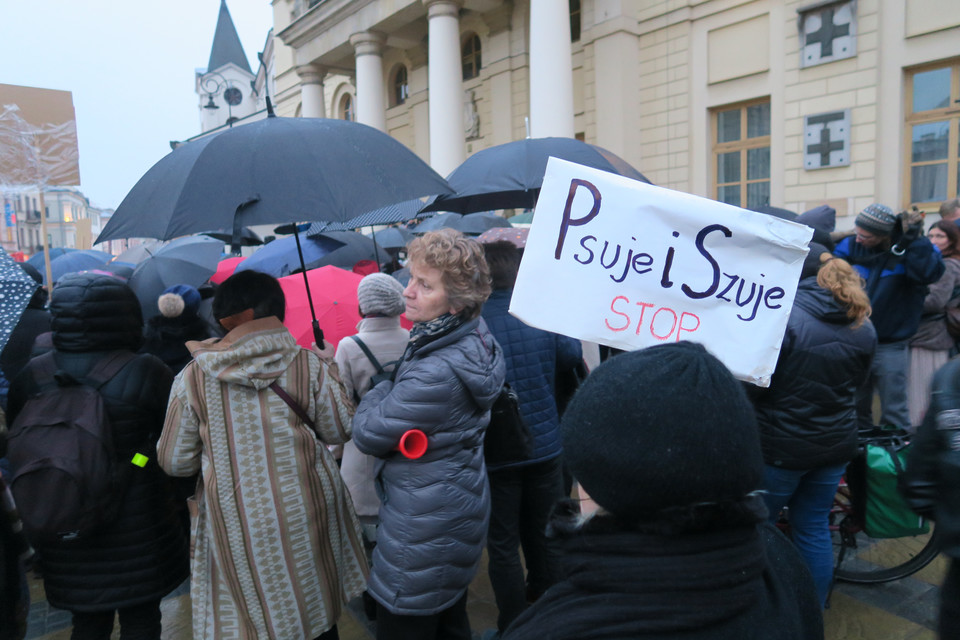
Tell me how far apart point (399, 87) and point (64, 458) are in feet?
66.7

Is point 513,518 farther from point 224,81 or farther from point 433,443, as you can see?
point 224,81

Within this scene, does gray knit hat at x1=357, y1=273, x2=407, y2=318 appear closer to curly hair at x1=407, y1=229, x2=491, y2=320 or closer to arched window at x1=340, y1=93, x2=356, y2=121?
curly hair at x1=407, y1=229, x2=491, y2=320

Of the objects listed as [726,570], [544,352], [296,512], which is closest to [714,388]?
[726,570]

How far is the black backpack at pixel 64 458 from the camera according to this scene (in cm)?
220

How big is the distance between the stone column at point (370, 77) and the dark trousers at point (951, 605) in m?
18.3

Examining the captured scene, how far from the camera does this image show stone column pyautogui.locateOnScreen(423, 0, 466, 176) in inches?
599

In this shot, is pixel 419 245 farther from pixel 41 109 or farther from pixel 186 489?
pixel 41 109

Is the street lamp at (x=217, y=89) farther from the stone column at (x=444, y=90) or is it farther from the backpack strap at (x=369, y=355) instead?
the backpack strap at (x=369, y=355)

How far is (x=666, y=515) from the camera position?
924mm

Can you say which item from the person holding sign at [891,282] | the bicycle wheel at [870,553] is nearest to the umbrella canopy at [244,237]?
the bicycle wheel at [870,553]

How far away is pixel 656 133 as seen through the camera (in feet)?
42.8

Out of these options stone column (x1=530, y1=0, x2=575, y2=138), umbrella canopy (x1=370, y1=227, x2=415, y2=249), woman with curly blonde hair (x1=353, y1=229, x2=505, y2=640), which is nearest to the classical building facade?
stone column (x1=530, y1=0, x2=575, y2=138)

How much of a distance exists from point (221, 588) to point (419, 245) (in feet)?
4.71

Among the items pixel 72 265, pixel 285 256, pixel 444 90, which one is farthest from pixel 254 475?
pixel 444 90
